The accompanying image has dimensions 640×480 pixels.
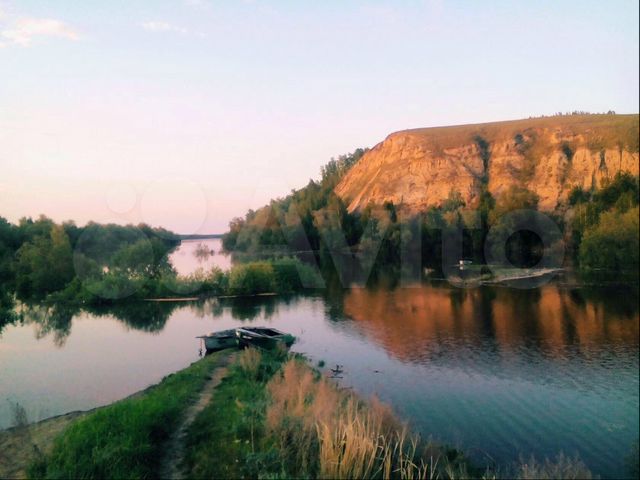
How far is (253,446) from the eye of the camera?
10.6m

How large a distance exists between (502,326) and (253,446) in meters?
21.4

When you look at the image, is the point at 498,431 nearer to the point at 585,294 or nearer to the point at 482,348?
the point at 482,348

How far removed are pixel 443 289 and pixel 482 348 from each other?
19.8m

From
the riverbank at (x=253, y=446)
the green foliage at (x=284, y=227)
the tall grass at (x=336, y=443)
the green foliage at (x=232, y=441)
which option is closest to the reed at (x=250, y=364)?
the green foliage at (x=232, y=441)

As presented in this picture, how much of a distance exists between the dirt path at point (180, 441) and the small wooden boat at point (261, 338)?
752cm

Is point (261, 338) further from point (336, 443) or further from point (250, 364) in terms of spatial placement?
point (336, 443)

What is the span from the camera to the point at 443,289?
43.9 meters

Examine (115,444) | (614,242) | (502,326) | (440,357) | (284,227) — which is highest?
(284,227)

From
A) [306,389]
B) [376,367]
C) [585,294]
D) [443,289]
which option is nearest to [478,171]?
[443,289]

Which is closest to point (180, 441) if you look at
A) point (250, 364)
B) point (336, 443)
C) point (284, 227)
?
point (336, 443)

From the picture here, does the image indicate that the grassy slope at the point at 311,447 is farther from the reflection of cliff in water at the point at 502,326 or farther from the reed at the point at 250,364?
the reflection of cliff in water at the point at 502,326

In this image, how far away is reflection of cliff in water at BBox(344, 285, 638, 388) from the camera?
2006 cm

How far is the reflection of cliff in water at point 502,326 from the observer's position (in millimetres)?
20062

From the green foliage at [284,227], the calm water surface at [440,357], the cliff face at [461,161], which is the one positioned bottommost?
the calm water surface at [440,357]
